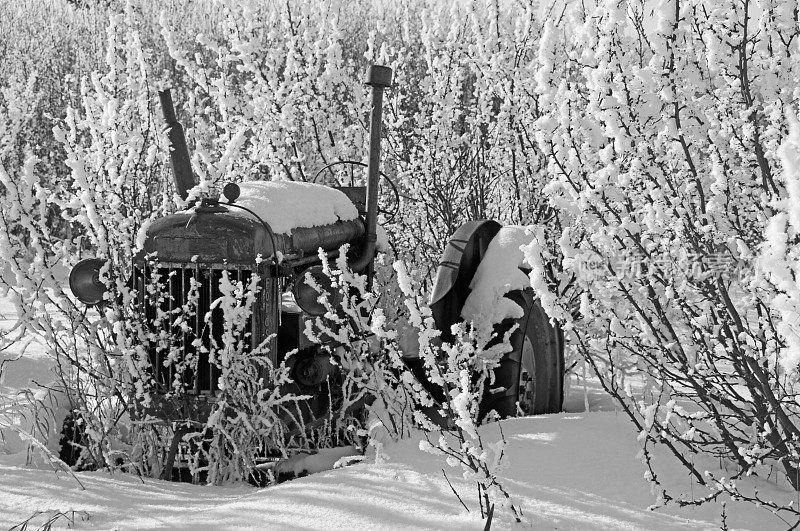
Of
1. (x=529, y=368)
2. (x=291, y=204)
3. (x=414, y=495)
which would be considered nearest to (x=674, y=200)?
(x=414, y=495)

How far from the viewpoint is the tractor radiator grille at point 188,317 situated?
3.43 metres

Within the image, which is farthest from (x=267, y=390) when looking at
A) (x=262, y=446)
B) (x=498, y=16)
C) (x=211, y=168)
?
(x=498, y=16)

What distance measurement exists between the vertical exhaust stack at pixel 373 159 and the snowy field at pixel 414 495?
1.19 m

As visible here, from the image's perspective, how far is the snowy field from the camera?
8.21ft

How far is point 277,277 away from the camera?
3535mm

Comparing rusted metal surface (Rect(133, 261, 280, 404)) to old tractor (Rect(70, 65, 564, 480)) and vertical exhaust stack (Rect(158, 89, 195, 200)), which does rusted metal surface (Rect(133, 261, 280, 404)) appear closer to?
old tractor (Rect(70, 65, 564, 480))

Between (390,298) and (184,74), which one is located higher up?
(184,74)

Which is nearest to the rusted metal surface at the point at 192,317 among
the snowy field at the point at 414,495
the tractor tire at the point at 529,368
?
the snowy field at the point at 414,495

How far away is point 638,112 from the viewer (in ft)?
9.03

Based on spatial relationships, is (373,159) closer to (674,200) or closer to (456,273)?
(456,273)

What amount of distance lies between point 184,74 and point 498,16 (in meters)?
8.87

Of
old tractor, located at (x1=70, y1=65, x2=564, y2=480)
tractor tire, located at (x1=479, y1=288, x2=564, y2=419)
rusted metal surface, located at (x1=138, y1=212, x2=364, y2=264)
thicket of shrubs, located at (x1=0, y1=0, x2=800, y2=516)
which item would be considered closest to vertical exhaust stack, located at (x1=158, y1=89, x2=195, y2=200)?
old tractor, located at (x1=70, y1=65, x2=564, y2=480)

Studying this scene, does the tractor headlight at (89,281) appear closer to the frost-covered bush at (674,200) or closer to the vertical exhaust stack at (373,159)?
the vertical exhaust stack at (373,159)

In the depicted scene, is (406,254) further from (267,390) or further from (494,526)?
(494,526)
